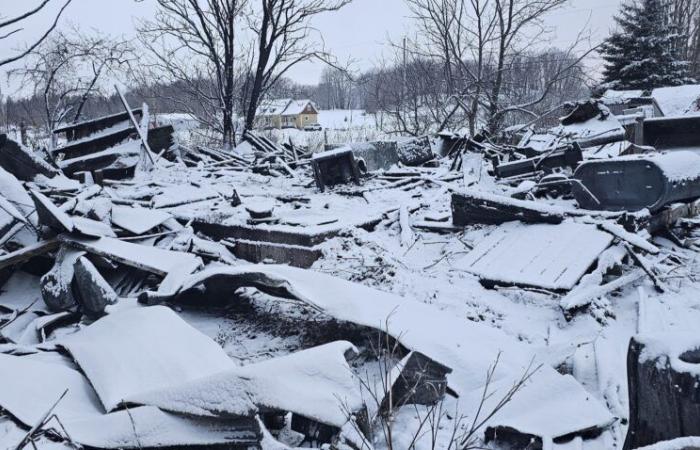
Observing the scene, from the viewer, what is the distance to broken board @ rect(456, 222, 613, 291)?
421cm

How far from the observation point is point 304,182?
30.5 feet

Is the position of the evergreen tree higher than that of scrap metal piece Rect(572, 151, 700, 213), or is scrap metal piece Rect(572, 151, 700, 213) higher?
the evergreen tree

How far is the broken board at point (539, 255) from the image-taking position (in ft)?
13.8

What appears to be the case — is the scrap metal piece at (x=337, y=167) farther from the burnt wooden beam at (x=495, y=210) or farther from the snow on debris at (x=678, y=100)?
the snow on debris at (x=678, y=100)

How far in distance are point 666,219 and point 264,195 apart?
565 cm

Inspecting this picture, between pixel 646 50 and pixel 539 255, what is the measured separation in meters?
25.6

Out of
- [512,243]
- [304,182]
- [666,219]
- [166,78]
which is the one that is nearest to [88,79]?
[166,78]

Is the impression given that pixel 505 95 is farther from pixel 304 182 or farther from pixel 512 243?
pixel 512 243

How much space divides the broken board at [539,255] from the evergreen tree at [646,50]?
913 inches

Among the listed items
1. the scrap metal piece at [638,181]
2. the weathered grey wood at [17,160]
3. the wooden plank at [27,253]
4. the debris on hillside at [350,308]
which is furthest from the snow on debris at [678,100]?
the weathered grey wood at [17,160]

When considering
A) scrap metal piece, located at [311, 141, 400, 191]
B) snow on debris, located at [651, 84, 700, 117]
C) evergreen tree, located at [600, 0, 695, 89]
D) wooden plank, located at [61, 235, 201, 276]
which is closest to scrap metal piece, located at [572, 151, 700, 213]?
scrap metal piece, located at [311, 141, 400, 191]

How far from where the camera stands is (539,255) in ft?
15.1

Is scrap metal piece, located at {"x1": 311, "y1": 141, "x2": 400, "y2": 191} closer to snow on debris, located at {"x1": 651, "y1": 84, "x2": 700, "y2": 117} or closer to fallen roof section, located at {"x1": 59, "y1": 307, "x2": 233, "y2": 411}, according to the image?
fallen roof section, located at {"x1": 59, "y1": 307, "x2": 233, "y2": 411}

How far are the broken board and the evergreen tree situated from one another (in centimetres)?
2318
